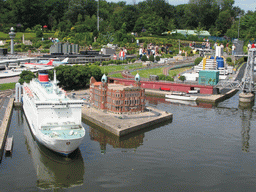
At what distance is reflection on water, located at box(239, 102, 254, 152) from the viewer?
60144 mm

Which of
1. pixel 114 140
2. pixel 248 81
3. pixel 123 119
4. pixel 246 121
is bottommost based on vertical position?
pixel 114 140

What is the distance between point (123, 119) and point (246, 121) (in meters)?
27.5

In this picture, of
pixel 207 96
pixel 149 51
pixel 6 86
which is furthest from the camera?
pixel 149 51

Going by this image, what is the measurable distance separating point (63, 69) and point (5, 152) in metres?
56.6

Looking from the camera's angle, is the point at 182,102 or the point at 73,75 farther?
the point at 73,75

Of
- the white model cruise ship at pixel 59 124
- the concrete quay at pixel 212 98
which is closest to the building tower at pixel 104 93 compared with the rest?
the white model cruise ship at pixel 59 124

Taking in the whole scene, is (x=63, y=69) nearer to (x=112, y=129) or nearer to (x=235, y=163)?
(x=112, y=129)

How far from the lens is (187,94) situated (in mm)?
103125

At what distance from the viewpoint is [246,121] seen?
75.8m

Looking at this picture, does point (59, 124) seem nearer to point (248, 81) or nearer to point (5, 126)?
point (5, 126)

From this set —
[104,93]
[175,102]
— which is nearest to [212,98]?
[175,102]

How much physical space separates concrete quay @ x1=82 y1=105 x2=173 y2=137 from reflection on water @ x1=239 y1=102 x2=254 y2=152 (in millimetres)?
16016

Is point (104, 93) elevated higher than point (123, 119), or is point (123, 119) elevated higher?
point (104, 93)

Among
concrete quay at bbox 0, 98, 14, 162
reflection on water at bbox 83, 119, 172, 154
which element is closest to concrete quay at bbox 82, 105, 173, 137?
reflection on water at bbox 83, 119, 172, 154
